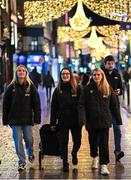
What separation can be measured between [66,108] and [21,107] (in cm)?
80

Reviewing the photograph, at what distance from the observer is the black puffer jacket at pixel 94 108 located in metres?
10.9

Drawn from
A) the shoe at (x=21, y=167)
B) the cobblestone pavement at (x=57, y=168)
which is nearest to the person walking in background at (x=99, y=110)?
the cobblestone pavement at (x=57, y=168)

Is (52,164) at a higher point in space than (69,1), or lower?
lower

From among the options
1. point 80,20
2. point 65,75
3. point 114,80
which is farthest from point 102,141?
point 80,20

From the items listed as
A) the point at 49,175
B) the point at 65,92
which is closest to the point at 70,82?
the point at 65,92

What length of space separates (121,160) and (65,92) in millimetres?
2087

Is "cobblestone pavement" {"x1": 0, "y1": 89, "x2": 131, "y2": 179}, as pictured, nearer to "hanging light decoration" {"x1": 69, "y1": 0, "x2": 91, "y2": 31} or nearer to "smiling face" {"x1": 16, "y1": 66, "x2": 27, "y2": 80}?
"smiling face" {"x1": 16, "y1": 66, "x2": 27, "y2": 80}

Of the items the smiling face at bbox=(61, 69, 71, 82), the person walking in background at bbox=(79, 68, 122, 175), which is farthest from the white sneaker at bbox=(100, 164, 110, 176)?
the smiling face at bbox=(61, 69, 71, 82)

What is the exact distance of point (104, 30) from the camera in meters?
42.1

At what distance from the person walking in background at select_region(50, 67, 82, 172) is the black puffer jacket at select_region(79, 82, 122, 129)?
0.24m

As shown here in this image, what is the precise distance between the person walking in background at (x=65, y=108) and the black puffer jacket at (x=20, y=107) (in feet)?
1.15

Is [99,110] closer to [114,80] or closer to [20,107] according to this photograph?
[20,107]

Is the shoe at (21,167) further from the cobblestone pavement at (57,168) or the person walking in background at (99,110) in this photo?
the person walking in background at (99,110)

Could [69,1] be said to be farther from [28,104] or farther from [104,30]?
[104,30]
